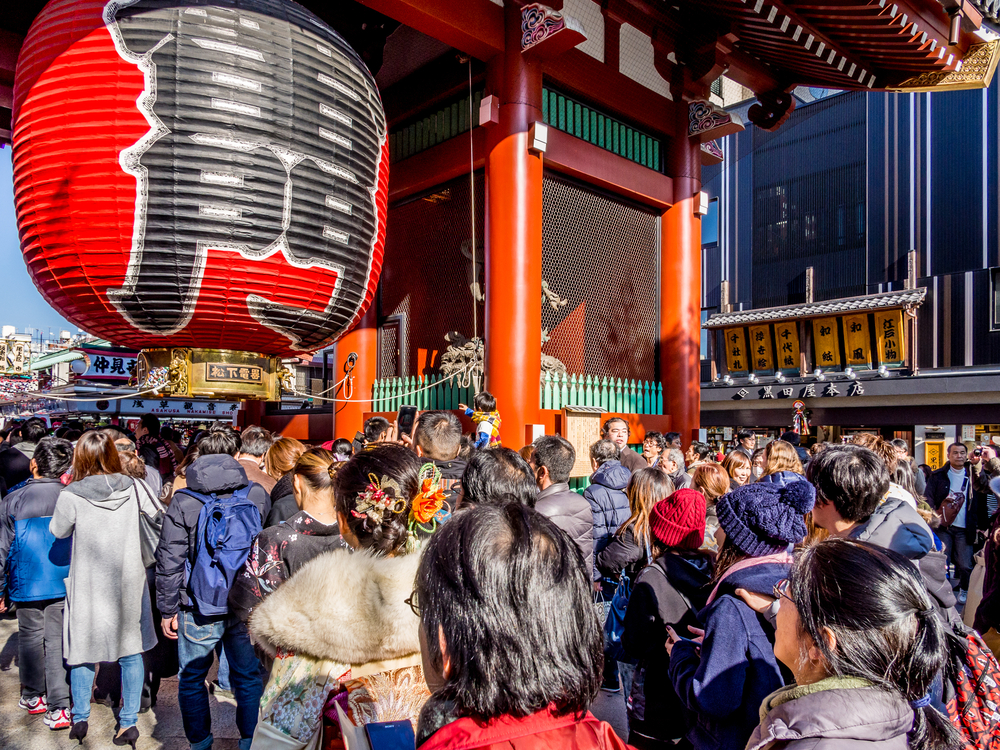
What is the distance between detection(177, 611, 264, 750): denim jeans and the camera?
9.43ft

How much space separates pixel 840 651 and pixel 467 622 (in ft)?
2.21

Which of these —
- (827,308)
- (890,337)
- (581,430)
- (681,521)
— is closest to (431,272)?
(581,430)

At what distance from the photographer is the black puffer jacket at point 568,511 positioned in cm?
303

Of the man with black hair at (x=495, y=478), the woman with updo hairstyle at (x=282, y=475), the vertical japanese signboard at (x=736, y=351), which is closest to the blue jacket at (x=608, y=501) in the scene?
the man with black hair at (x=495, y=478)

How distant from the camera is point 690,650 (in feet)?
6.02

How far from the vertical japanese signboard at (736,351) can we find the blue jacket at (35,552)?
672 inches

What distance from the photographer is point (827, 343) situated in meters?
16.0

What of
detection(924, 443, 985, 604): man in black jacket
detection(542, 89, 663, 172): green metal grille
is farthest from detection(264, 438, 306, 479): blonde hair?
detection(542, 89, 663, 172): green metal grille

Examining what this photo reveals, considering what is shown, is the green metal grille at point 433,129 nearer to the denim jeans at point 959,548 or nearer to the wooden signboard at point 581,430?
the wooden signboard at point 581,430

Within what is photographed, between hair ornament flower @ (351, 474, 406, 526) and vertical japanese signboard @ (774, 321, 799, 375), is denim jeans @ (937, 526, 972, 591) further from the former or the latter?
vertical japanese signboard @ (774, 321, 799, 375)

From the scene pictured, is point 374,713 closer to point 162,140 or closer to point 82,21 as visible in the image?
point 162,140

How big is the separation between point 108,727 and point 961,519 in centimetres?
649

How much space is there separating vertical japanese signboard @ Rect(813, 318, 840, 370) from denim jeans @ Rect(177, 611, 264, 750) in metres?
16.0

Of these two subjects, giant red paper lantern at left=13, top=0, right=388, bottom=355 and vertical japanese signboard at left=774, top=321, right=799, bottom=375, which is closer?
giant red paper lantern at left=13, top=0, right=388, bottom=355
